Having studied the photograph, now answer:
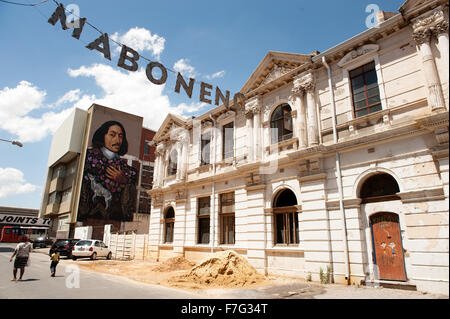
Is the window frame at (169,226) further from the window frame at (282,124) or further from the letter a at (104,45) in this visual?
the letter a at (104,45)

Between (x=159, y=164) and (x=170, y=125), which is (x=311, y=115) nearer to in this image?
(x=170, y=125)

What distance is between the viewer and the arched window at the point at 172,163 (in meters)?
23.3

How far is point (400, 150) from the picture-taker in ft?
35.3

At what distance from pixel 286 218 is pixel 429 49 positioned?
29.8ft

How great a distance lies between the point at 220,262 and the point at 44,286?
261 inches

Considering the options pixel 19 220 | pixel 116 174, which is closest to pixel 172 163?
pixel 116 174

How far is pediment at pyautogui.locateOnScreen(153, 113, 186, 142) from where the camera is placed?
74.5ft

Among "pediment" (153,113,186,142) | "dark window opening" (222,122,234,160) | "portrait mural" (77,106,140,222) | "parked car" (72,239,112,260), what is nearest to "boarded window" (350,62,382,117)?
"dark window opening" (222,122,234,160)

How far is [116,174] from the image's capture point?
50219 millimetres

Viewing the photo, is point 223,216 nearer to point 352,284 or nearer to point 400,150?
point 352,284

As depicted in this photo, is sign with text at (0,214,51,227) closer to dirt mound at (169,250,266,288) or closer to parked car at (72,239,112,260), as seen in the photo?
parked car at (72,239,112,260)

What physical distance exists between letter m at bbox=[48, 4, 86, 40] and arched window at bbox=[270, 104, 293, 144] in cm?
1042
